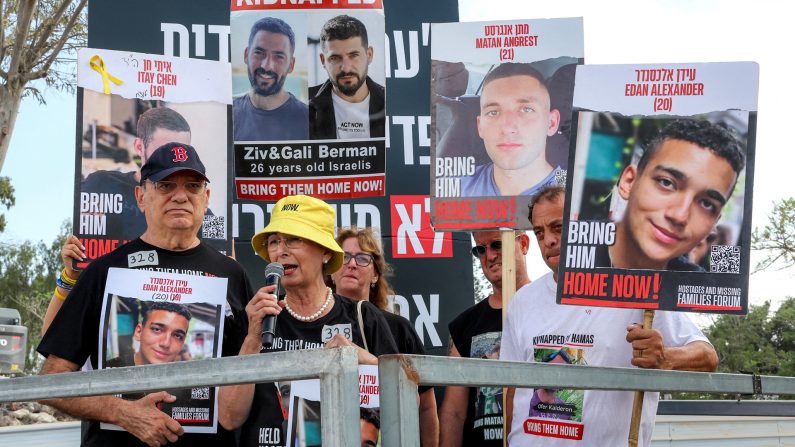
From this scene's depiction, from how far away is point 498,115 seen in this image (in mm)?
5023

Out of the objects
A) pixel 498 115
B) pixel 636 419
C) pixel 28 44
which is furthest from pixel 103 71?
pixel 28 44

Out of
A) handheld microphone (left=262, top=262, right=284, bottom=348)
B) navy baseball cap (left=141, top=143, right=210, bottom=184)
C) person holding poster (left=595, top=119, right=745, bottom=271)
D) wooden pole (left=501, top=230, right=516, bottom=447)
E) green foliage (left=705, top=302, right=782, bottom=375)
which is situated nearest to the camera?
handheld microphone (left=262, top=262, right=284, bottom=348)

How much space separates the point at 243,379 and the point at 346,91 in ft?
10.00

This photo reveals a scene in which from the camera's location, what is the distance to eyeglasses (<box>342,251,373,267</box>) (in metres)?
4.98

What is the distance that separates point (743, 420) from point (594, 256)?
5.86 ft

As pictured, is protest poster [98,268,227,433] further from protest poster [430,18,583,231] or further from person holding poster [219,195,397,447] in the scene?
protest poster [430,18,583,231]

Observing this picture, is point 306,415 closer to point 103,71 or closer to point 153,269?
point 153,269

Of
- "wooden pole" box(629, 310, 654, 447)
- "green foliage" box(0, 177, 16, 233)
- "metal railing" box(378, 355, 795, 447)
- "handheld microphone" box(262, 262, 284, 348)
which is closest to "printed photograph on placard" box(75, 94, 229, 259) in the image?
"handheld microphone" box(262, 262, 284, 348)

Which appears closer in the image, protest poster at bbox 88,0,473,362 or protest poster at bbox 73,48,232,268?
protest poster at bbox 73,48,232,268

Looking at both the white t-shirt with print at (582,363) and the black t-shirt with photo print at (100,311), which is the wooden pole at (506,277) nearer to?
the white t-shirt with print at (582,363)

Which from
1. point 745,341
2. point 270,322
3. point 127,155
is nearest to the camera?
point 270,322

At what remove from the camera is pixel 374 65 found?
→ 16.4 ft

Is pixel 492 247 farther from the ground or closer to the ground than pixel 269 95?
closer to the ground

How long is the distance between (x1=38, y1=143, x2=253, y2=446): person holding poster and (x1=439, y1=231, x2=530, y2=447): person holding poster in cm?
124
